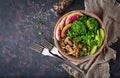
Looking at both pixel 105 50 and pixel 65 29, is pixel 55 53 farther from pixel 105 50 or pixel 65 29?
pixel 105 50

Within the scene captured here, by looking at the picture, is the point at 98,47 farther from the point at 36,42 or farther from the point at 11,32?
the point at 11,32

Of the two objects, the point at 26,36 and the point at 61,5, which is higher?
the point at 61,5

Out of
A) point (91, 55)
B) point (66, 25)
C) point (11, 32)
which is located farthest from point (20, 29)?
point (91, 55)

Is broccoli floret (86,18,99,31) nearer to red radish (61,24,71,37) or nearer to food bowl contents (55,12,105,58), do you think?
food bowl contents (55,12,105,58)

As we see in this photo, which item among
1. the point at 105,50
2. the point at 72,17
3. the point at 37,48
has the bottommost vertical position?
the point at 105,50

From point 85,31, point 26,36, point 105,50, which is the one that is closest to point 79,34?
point 85,31

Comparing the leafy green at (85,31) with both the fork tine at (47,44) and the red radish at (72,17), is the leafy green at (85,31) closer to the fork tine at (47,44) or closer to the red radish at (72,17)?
the red radish at (72,17)

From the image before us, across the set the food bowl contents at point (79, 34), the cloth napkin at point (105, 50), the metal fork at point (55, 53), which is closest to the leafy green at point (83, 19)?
the food bowl contents at point (79, 34)
